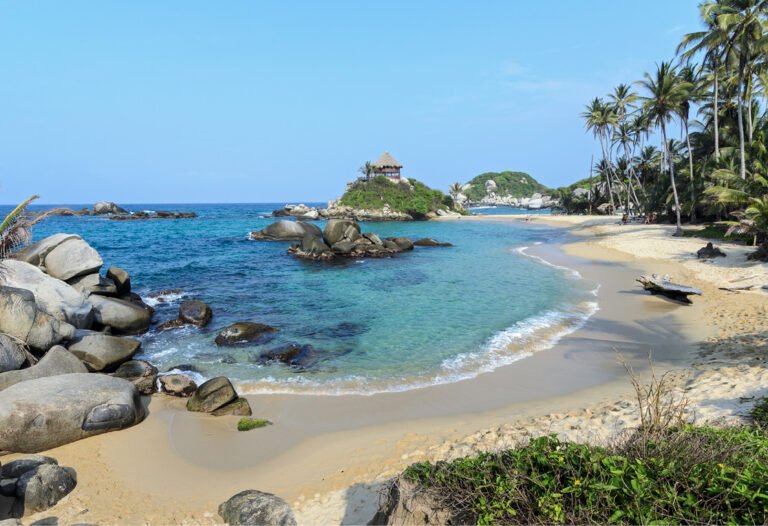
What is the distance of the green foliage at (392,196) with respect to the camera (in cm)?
8544

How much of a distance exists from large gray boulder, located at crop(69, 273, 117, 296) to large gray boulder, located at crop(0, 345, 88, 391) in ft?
24.9

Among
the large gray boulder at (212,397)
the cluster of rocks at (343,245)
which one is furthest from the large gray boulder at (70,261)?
the cluster of rocks at (343,245)

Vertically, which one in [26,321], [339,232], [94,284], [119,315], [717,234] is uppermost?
[339,232]

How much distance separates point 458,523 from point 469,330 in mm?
11739

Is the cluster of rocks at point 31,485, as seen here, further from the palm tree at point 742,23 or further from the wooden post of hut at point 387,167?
the wooden post of hut at point 387,167

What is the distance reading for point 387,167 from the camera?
8950cm

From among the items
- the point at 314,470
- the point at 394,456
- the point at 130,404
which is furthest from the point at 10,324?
the point at 394,456

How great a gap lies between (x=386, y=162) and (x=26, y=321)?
84.0 metres

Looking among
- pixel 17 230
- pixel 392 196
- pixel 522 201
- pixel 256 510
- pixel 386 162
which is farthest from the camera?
pixel 522 201

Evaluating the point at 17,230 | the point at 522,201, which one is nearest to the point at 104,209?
the point at 17,230

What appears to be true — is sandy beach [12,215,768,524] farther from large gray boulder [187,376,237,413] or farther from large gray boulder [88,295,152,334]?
large gray boulder [88,295,152,334]

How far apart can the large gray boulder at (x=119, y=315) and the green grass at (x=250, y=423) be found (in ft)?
31.5

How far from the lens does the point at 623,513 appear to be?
3635mm

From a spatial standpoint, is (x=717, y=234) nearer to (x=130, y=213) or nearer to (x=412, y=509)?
(x=412, y=509)
